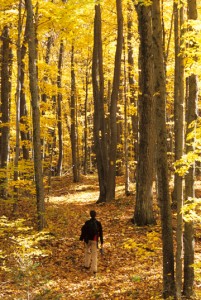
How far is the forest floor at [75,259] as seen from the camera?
Answer: 7.62 metres

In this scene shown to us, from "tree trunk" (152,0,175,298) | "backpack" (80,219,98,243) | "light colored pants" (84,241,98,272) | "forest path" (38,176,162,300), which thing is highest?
"tree trunk" (152,0,175,298)

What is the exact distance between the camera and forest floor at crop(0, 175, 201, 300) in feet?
25.0

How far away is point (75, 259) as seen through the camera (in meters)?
10.1

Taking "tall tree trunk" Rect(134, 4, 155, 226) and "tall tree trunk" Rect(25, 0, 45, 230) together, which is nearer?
"tall tree trunk" Rect(25, 0, 45, 230)

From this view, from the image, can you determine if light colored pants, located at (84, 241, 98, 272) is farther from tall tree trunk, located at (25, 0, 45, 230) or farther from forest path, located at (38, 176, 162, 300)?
tall tree trunk, located at (25, 0, 45, 230)

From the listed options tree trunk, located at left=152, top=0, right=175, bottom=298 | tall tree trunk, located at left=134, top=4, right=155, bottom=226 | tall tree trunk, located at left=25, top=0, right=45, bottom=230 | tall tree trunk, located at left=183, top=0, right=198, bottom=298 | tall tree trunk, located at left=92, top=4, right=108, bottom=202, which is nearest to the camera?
tree trunk, located at left=152, top=0, right=175, bottom=298

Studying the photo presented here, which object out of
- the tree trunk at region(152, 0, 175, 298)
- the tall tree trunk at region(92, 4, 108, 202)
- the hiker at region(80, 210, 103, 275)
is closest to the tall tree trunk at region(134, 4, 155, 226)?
the hiker at region(80, 210, 103, 275)

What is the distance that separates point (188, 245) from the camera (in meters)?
7.27

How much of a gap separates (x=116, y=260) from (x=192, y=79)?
5508 millimetres

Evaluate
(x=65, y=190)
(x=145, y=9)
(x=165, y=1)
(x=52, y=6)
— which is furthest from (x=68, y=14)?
(x=65, y=190)

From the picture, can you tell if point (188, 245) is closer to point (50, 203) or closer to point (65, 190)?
point (50, 203)

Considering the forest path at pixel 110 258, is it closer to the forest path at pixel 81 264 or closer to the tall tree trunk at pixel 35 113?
the forest path at pixel 81 264

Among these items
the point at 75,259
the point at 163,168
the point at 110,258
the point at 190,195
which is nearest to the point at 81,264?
the point at 75,259

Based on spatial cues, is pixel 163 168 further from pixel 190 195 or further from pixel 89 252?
pixel 89 252
